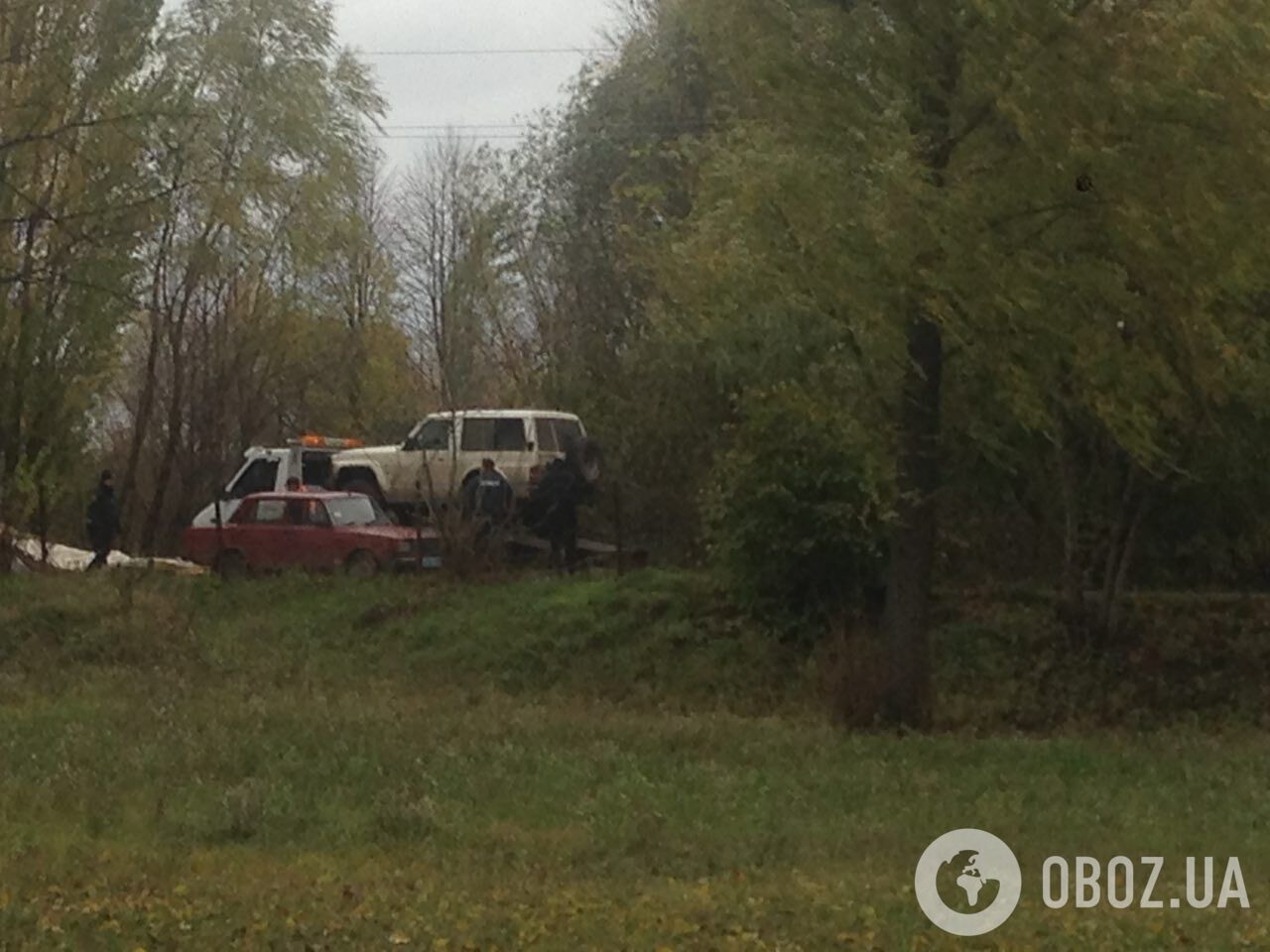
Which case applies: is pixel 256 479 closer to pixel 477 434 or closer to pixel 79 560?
pixel 79 560

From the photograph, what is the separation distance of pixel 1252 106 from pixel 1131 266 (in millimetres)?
1517

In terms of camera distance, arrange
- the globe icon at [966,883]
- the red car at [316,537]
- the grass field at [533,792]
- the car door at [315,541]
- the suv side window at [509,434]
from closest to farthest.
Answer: the grass field at [533,792], the globe icon at [966,883], the red car at [316,537], the car door at [315,541], the suv side window at [509,434]

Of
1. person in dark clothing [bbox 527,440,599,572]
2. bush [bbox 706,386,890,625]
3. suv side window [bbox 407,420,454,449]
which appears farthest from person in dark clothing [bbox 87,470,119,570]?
bush [bbox 706,386,890,625]

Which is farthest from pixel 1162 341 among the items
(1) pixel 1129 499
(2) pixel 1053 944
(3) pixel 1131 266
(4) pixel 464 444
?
(4) pixel 464 444

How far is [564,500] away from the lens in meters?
25.7

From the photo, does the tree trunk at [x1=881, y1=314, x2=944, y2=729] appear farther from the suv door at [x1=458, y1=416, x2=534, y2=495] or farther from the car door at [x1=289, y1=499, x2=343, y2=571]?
the car door at [x1=289, y1=499, x2=343, y2=571]

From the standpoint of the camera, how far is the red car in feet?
86.6

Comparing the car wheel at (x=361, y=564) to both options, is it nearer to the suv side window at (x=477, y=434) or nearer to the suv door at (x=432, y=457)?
the suv door at (x=432, y=457)

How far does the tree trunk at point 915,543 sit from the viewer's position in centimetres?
1648

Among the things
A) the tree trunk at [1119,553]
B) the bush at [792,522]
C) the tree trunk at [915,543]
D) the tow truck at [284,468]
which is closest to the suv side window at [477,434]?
the tow truck at [284,468]

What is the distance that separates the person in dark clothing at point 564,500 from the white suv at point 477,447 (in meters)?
0.99

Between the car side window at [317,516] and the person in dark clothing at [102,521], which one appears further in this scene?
the person in dark clothing at [102,521]

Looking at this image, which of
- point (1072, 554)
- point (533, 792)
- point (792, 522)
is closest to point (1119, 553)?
point (1072, 554)

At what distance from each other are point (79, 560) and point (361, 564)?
6318 mm
